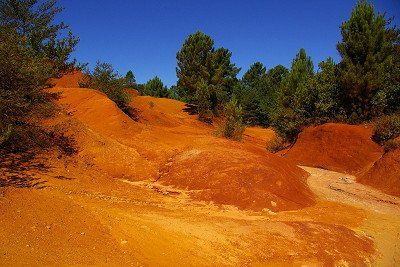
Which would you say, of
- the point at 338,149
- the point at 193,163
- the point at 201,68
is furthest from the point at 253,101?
the point at 193,163

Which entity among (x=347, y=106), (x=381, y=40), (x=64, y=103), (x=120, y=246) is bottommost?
(x=120, y=246)

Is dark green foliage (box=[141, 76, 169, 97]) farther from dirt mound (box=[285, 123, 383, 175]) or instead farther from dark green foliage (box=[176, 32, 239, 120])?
dirt mound (box=[285, 123, 383, 175])

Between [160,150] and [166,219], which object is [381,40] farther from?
[166,219]

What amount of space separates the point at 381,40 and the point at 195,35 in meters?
22.1

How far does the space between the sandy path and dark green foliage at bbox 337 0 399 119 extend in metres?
5.05

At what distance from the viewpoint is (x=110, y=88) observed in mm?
22281

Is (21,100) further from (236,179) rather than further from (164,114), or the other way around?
(164,114)

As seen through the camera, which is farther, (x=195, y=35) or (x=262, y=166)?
(x=195, y=35)

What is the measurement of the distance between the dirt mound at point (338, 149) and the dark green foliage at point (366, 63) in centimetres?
182

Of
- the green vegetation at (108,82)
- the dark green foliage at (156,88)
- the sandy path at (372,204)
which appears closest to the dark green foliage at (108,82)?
the green vegetation at (108,82)

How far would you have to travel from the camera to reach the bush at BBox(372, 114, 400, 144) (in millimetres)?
15930

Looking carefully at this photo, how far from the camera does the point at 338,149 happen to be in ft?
58.0

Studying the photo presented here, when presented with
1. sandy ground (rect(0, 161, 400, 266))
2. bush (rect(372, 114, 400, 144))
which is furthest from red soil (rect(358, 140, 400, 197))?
sandy ground (rect(0, 161, 400, 266))

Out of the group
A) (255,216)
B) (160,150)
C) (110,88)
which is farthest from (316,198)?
(110,88)
